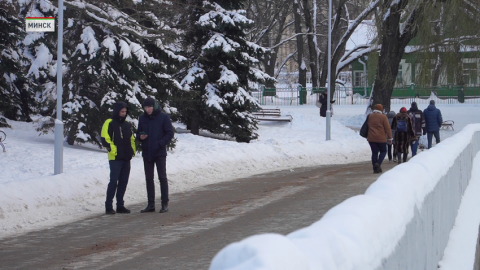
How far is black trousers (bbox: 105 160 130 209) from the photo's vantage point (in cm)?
1082

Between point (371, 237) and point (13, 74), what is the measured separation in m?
23.4

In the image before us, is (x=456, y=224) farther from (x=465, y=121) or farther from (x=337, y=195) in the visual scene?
(x=465, y=121)

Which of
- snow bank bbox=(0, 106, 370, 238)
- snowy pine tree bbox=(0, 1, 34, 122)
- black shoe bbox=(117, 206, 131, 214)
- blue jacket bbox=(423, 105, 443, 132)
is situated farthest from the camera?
blue jacket bbox=(423, 105, 443, 132)

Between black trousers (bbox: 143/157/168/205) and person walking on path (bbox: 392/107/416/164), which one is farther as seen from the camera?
person walking on path (bbox: 392/107/416/164)

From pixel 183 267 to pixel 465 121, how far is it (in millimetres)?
35547

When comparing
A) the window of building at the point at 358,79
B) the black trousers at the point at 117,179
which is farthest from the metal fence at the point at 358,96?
the black trousers at the point at 117,179

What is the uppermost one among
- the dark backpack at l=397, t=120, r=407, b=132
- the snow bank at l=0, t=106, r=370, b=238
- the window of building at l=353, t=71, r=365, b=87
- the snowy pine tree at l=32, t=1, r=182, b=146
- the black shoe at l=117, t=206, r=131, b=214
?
the window of building at l=353, t=71, r=365, b=87

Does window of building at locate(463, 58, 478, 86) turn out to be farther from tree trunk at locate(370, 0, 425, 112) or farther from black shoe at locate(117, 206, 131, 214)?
black shoe at locate(117, 206, 131, 214)

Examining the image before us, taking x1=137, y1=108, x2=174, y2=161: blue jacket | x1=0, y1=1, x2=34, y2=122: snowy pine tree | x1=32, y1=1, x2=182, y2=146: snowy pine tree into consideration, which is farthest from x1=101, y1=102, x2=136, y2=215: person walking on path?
x1=0, y1=1, x2=34, y2=122: snowy pine tree

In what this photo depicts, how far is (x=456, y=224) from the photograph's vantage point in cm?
795

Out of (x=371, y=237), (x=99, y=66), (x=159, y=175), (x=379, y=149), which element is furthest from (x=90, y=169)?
(x=371, y=237)

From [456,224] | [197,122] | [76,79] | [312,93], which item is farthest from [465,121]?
[456,224]

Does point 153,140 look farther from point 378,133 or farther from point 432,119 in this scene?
point 432,119

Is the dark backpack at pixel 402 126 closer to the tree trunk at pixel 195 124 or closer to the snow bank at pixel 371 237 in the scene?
the tree trunk at pixel 195 124
